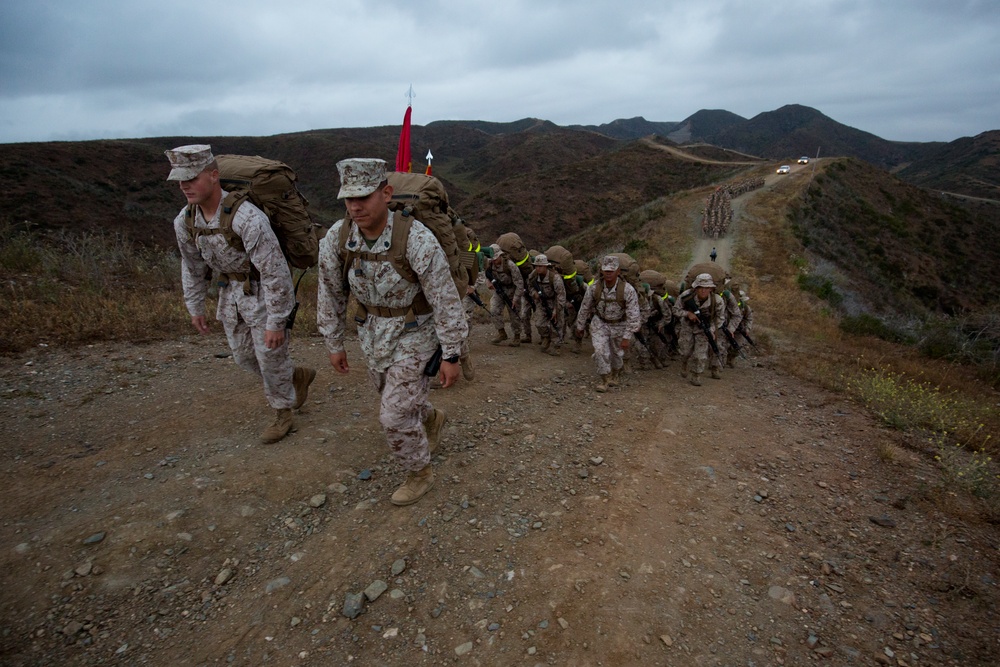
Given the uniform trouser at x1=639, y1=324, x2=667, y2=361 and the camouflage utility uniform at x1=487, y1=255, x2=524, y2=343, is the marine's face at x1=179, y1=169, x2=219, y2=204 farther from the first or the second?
the uniform trouser at x1=639, y1=324, x2=667, y2=361

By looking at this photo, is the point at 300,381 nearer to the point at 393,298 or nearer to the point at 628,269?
the point at 393,298

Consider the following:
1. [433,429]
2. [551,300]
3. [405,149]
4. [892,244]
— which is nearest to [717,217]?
[892,244]

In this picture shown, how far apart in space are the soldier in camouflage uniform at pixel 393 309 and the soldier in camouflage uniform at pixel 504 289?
14.1ft

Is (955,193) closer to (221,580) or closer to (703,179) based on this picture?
(703,179)

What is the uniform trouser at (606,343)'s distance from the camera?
6.20 m

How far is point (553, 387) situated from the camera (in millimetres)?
5945

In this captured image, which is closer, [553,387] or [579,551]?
[579,551]

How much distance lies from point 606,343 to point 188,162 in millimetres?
4758

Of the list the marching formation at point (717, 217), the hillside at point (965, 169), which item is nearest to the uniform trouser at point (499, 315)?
the marching formation at point (717, 217)

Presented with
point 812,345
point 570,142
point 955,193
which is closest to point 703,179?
point 570,142

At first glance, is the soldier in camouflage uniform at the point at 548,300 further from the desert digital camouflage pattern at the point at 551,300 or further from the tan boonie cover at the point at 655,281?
the tan boonie cover at the point at 655,281

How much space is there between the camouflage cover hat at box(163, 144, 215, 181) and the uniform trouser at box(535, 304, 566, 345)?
193 inches

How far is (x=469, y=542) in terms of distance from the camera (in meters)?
3.13

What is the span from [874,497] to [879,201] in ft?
123
